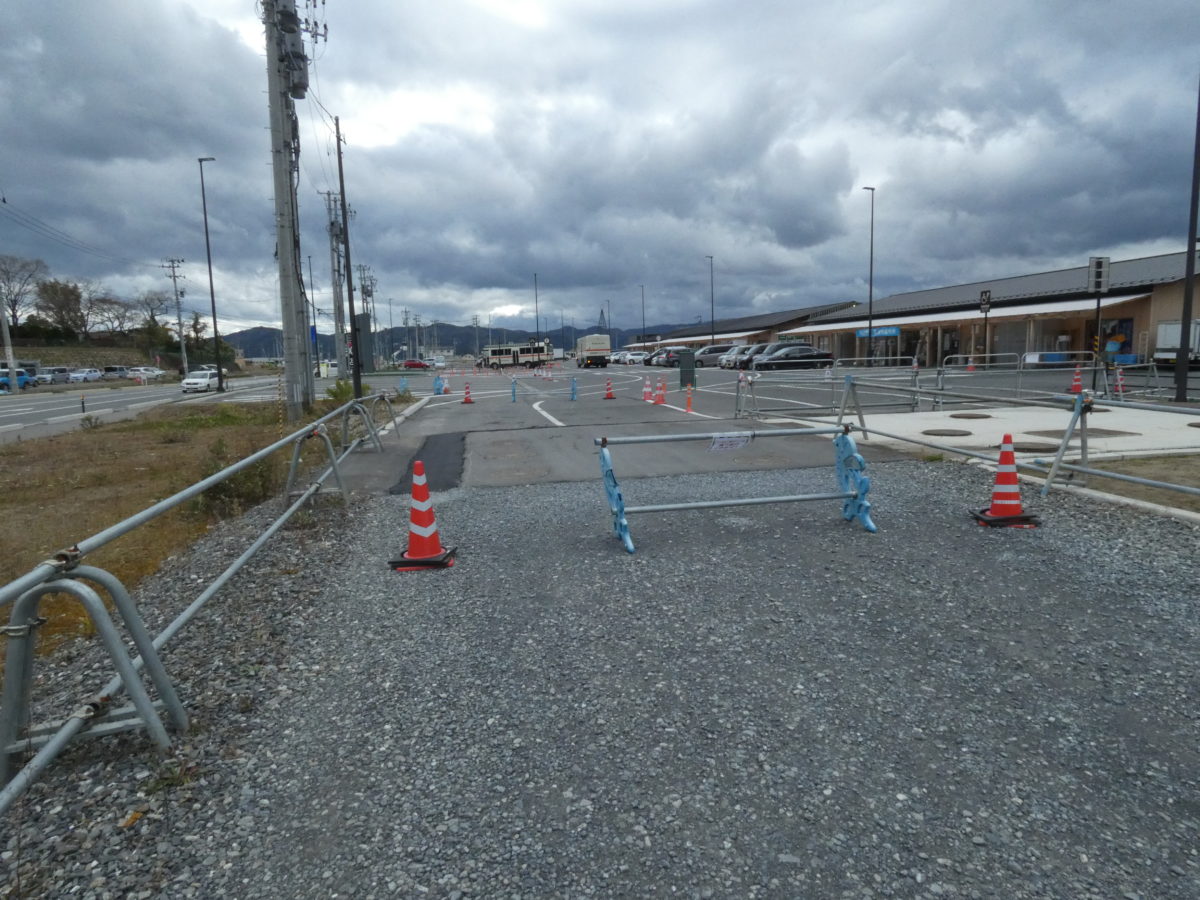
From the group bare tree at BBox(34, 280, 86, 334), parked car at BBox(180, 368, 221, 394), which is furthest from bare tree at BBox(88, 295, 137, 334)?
parked car at BBox(180, 368, 221, 394)

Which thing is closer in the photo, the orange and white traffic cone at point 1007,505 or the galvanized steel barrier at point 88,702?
the galvanized steel barrier at point 88,702

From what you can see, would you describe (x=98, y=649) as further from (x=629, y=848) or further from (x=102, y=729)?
(x=629, y=848)

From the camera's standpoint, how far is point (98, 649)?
498 centimetres

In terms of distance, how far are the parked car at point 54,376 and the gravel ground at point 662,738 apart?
7177 centimetres

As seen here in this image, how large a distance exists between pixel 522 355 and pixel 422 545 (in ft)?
250

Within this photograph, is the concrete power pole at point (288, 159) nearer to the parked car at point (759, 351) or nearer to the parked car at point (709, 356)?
the parked car at point (759, 351)

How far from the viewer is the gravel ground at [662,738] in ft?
8.83

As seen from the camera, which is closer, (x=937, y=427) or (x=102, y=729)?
(x=102, y=729)

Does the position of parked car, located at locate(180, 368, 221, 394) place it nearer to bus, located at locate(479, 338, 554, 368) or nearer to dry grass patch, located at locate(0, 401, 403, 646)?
dry grass patch, located at locate(0, 401, 403, 646)

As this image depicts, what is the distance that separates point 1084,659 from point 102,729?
5.02 meters

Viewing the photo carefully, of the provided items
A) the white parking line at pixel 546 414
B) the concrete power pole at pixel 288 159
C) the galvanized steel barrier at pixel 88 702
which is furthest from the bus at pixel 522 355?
the galvanized steel barrier at pixel 88 702

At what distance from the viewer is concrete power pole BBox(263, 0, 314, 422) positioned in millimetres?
17656

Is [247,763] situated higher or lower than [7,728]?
lower

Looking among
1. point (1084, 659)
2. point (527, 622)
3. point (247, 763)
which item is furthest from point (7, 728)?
point (1084, 659)
